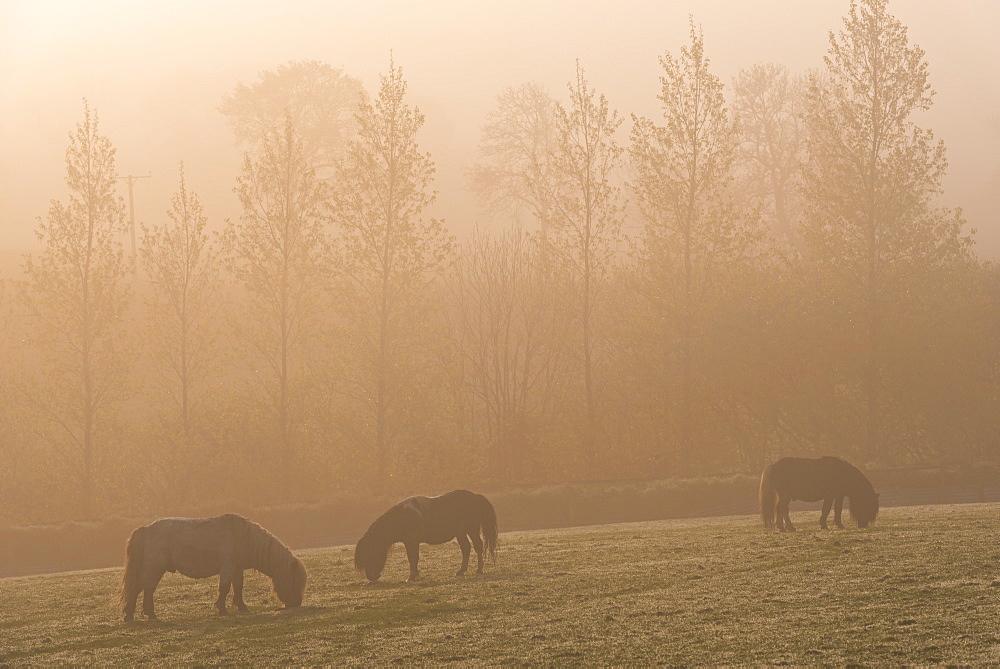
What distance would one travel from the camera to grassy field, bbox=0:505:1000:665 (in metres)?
11.7

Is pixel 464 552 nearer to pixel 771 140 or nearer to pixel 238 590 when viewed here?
pixel 238 590

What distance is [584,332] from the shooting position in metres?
46.3

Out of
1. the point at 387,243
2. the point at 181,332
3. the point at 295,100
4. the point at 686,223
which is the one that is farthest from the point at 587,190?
the point at 295,100

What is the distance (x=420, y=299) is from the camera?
45.5 m

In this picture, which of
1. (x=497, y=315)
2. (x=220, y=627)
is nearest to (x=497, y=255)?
(x=497, y=315)

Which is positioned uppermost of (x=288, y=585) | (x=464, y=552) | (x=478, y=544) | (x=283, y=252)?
(x=283, y=252)

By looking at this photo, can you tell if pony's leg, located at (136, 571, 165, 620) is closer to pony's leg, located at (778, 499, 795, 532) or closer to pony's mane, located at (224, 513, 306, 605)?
pony's mane, located at (224, 513, 306, 605)

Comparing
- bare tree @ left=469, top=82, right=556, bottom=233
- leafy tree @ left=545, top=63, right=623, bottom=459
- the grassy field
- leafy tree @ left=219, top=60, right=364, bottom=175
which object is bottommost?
the grassy field

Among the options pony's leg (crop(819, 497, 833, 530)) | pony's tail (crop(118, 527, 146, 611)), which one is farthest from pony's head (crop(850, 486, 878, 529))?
pony's tail (crop(118, 527, 146, 611))

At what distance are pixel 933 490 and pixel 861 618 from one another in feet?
76.3

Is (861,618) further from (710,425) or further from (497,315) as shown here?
(497,315)

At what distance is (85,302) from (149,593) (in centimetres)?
3111

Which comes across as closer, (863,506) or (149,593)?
(149,593)

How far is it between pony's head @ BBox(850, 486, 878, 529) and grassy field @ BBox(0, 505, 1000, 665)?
0.48 meters
